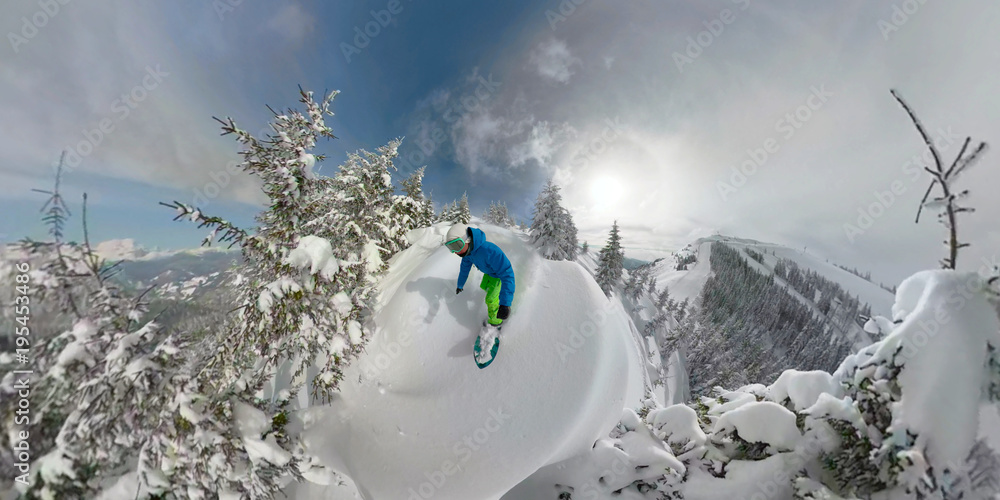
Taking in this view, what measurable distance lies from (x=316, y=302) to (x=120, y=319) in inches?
92.9

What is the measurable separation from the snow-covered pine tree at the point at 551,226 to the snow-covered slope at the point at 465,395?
38.5 feet

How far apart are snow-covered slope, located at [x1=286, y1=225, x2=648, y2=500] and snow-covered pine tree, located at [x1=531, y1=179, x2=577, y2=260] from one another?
11.7 meters

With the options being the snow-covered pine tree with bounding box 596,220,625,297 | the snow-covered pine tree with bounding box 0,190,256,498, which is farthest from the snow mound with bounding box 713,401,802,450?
the snow-covered pine tree with bounding box 596,220,625,297

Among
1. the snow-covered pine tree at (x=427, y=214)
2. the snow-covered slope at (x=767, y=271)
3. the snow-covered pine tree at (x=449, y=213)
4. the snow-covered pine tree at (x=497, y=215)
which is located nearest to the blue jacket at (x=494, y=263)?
the snow-covered pine tree at (x=427, y=214)

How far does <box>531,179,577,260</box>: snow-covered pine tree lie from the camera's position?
2022 centimetres

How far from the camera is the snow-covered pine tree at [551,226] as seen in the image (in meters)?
20.2

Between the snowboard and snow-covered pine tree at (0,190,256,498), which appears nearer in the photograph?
snow-covered pine tree at (0,190,256,498)

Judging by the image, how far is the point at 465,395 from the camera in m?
6.14

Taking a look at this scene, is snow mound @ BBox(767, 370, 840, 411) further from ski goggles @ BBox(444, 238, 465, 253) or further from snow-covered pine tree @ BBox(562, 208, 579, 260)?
snow-covered pine tree @ BBox(562, 208, 579, 260)

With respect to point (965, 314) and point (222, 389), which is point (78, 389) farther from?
point (965, 314)

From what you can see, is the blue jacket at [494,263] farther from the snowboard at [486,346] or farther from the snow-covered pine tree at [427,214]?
the snow-covered pine tree at [427,214]

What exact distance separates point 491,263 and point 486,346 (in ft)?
6.30

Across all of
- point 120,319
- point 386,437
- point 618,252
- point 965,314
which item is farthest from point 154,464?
point 618,252

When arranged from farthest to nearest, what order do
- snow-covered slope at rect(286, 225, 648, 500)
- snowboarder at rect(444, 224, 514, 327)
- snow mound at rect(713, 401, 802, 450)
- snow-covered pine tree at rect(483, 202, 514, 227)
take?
snow-covered pine tree at rect(483, 202, 514, 227) < snowboarder at rect(444, 224, 514, 327) < snow-covered slope at rect(286, 225, 648, 500) < snow mound at rect(713, 401, 802, 450)
